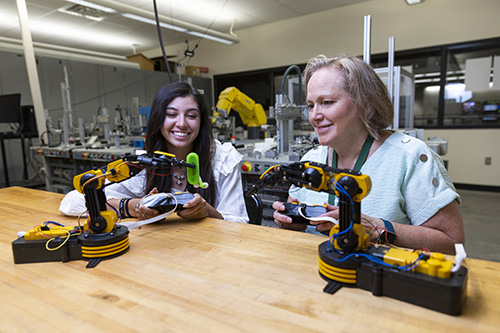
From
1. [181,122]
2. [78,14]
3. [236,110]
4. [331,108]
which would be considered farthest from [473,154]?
[78,14]

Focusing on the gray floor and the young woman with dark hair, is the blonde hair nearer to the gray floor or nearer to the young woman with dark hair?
the young woman with dark hair

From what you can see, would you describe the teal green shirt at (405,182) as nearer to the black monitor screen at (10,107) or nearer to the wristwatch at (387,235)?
the wristwatch at (387,235)

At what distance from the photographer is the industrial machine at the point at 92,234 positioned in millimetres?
793

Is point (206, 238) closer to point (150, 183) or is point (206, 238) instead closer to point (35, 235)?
point (35, 235)

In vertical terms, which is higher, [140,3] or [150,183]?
[140,3]

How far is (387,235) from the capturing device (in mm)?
862

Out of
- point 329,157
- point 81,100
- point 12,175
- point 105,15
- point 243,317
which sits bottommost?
point 12,175

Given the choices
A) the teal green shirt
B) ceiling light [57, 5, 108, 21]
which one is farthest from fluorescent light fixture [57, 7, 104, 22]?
the teal green shirt

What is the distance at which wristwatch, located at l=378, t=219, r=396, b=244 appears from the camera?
0.84 metres

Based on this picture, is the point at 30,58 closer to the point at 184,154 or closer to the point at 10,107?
the point at 10,107

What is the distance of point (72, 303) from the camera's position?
608 mm

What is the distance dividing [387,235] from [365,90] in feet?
1.59

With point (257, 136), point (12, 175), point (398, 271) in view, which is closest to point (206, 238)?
point (398, 271)

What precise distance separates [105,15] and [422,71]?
532 cm
